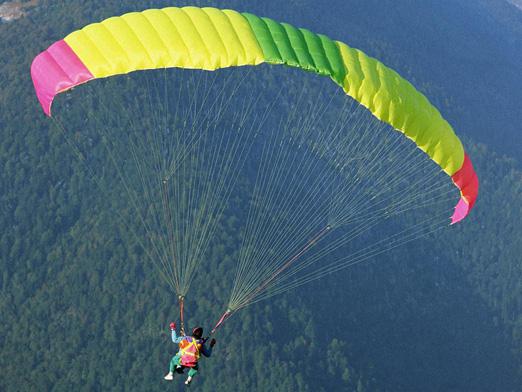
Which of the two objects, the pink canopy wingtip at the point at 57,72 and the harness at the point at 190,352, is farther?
the harness at the point at 190,352

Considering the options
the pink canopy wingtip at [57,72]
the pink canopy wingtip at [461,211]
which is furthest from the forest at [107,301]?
the pink canopy wingtip at [57,72]

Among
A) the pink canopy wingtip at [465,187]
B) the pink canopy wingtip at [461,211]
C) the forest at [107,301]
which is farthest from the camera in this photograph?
the forest at [107,301]

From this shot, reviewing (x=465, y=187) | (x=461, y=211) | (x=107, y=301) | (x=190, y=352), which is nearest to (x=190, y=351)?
(x=190, y=352)

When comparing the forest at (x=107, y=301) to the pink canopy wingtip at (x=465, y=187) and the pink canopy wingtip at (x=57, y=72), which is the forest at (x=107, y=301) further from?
the pink canopy wingtip at (x=57, y=72)

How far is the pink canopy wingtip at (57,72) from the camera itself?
113 ft

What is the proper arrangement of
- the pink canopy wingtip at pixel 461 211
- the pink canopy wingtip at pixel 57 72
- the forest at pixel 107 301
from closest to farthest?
the pink canopy wingtip at pixel 57 72 < the pink canopy wingtip at pixel 461 211 < the forest at pixel 107 301

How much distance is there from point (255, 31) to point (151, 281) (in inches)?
5076

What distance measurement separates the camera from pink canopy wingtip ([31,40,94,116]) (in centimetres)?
3459

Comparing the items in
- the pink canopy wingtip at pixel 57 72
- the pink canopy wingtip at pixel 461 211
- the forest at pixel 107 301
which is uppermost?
the forest at pixel 107 301

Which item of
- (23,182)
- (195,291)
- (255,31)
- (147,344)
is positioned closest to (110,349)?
(147,344)

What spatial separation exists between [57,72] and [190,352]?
33.2ft

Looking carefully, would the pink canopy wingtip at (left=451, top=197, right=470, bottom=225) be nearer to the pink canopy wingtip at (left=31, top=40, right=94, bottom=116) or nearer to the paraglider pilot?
the paraglider pilot

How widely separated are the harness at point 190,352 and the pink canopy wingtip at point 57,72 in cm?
869

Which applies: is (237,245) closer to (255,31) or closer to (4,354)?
(4,354)
